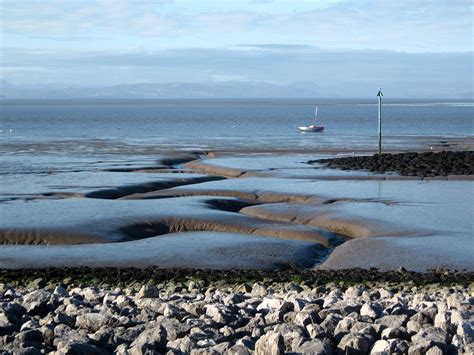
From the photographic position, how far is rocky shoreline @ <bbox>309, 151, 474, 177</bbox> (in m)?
41.5

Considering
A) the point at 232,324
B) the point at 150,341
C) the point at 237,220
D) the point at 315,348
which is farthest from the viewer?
the point at 237,220

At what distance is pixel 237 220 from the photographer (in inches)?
1056

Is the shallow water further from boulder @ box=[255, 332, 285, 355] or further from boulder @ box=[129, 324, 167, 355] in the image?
boulder @ box=[255, 332, 285, 355]

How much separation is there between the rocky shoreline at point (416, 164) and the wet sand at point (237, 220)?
1.69 meters

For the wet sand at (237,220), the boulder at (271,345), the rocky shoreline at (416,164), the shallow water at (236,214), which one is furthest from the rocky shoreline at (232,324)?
the rocky shoreline at (416,164)

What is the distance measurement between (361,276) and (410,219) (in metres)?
8.71

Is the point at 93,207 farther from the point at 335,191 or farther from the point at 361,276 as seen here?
the point at 361,276

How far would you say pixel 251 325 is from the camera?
1099 cm

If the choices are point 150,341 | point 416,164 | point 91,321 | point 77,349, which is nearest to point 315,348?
point 150,341

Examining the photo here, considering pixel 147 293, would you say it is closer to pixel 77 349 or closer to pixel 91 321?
pixel 91 321

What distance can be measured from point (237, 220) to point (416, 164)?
776 inches

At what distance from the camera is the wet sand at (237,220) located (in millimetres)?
22125

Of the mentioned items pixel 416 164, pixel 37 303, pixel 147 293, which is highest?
pixel 37 303

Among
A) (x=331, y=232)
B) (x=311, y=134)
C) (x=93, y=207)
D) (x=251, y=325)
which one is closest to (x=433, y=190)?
(x=331, y=232)
